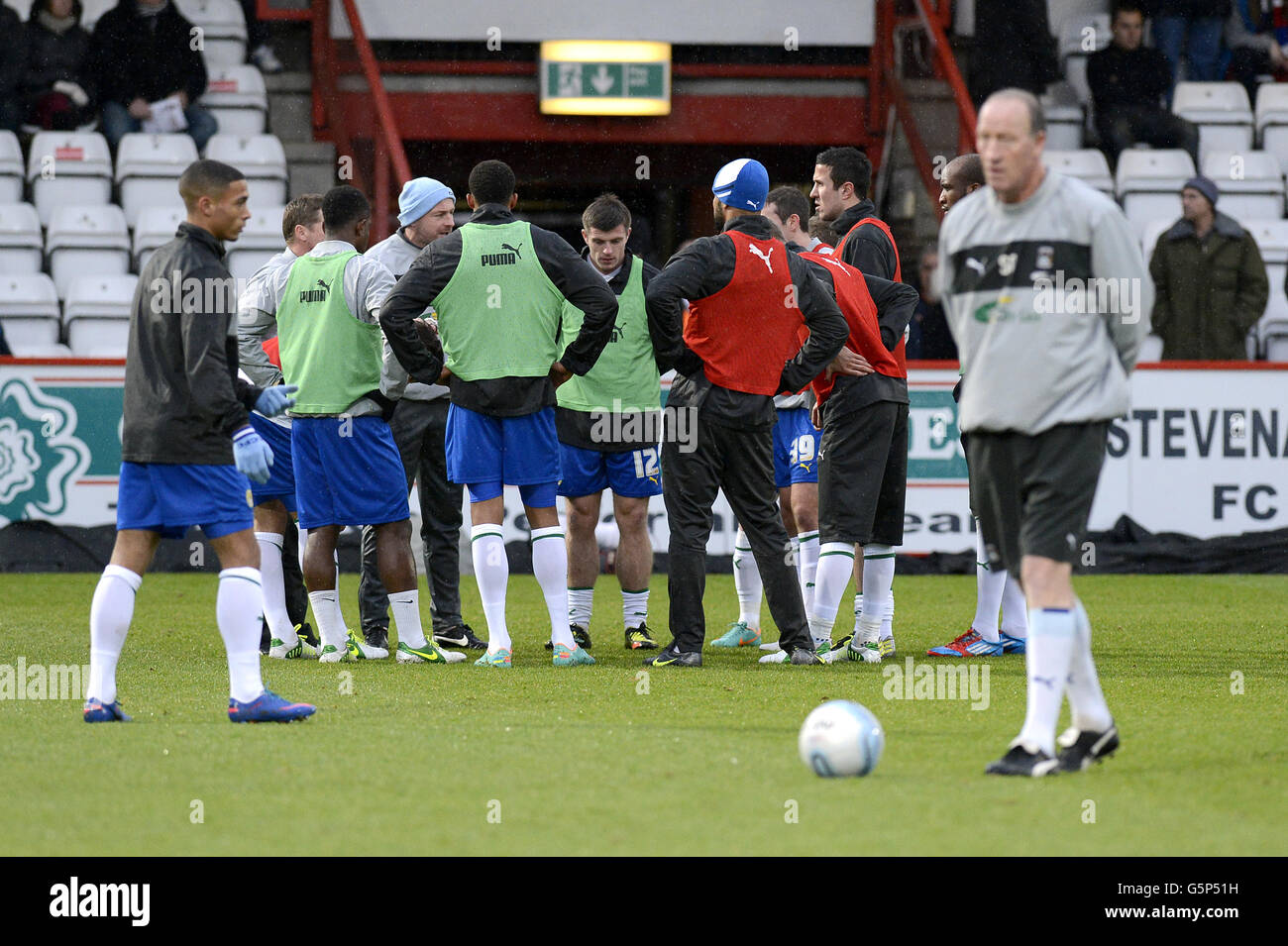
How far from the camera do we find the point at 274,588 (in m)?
8.23

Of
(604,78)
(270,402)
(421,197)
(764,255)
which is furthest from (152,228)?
(270,402)

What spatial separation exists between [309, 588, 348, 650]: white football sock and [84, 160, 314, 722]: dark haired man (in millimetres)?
2003

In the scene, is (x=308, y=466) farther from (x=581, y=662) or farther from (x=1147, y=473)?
(x=1147, y=473)

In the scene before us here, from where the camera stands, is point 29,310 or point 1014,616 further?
point 29,310

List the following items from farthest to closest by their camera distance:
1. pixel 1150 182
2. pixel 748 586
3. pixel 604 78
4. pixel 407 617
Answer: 1. pixel 604 78
2. pixel 1150 182
3. pixel 748 586
4. pixel 407 617

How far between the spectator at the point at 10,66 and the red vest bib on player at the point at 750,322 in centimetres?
1004

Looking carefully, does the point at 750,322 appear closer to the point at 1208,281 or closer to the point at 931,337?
the point at 931,337

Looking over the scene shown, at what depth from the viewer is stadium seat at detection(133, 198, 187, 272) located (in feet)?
48.9

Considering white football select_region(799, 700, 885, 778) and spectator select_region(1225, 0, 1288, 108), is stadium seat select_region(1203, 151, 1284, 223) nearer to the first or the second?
spectator select_region(1225, 0, 1288, 108)

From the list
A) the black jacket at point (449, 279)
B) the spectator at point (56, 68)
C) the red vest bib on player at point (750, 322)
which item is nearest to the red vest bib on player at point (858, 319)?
the red vest bib on player at point (750, 322)

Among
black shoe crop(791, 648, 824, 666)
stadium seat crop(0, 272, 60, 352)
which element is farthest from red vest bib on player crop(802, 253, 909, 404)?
stadium seat crop(0, 272, 60, 352)

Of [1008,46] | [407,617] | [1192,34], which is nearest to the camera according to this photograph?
[407,617]

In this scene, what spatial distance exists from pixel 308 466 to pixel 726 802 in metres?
3.86

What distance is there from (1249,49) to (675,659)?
501 inches
